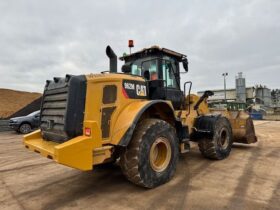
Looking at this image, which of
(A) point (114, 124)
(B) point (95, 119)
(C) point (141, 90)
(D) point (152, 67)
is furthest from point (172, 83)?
(B) point (95, 119)

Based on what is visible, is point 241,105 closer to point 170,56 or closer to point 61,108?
point 170,56

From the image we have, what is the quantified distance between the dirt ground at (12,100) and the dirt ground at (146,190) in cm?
1632

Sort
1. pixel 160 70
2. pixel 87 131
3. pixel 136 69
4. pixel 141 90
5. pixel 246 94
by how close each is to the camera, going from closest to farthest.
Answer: pixel 87 131, pixel 141 90, pixel 160 70, pixel 136 69, pixel 246 94

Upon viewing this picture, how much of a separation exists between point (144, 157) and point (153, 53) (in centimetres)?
267

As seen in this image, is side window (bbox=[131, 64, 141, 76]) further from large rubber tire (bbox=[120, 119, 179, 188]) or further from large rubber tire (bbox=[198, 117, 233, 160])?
large rubber tire (bbox=[198, 117, 233, 160])

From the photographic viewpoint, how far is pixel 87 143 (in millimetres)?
3869

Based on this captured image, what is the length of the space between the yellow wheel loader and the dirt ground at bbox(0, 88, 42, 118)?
18023mm

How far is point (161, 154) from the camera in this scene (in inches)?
195

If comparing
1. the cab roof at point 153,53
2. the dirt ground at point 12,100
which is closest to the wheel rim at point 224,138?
the cab roof at point 153,53

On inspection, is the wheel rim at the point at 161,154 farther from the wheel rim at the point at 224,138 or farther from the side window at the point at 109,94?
the wheel rim at the point at 224,138

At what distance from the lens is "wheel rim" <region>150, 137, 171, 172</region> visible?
4734 mm

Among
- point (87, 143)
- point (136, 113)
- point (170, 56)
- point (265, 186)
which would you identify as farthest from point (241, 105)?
point (87, 143)

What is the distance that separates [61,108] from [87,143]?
101 cm

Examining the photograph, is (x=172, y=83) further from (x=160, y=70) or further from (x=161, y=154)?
(x=161, y=154)
